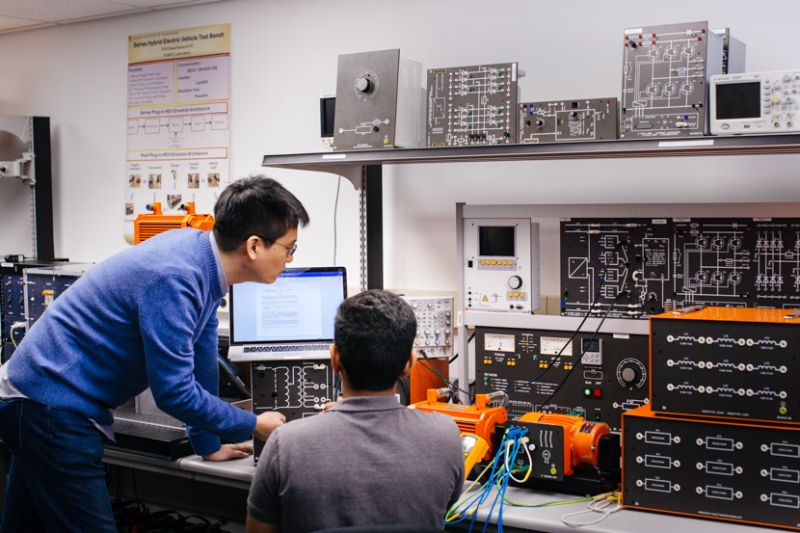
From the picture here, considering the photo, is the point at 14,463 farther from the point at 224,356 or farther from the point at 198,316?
the point at 224,356

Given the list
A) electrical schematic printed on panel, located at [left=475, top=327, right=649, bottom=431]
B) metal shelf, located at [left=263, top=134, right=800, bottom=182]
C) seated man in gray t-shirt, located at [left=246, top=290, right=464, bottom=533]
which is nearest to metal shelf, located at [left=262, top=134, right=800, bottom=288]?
metal shelf, located at [left=263, top=134, right=800, bottom=182]

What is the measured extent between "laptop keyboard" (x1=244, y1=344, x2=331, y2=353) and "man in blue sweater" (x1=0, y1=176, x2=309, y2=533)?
0.61 m

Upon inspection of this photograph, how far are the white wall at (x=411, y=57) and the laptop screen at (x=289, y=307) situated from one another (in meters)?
0.87

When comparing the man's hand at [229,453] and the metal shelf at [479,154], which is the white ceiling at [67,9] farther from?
the man's hand at [229,453]

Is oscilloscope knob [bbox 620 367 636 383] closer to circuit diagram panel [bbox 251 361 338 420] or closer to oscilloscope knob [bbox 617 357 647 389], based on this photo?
oscilloscope knob [bbox 617 357 647 389]

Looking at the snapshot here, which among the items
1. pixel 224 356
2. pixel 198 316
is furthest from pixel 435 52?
pixel 198 316

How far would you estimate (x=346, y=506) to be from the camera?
1.47 meters

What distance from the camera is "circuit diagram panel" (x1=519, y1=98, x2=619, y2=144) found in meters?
2.60

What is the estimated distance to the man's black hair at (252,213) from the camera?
201 cm

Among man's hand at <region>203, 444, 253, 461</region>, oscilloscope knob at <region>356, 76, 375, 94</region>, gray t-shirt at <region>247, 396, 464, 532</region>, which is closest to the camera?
gray t-shirt at <region>247, 396, 464, 532</region>

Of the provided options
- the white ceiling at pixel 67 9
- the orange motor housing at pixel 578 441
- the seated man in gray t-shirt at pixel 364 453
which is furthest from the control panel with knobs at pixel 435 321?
the white ceiling at pixel 67 9

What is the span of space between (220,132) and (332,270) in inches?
64.2

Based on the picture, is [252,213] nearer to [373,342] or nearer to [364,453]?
[373,342]

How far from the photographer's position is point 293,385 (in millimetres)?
2684
